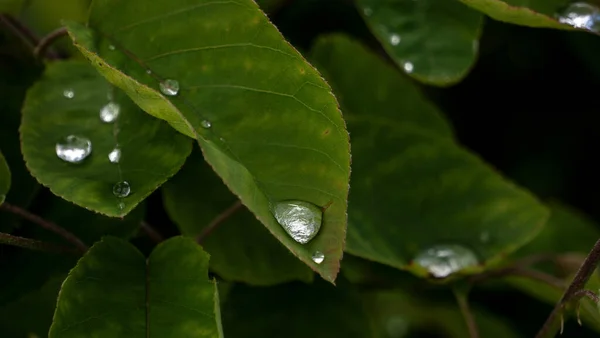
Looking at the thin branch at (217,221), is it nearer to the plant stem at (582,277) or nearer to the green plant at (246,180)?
the green plant at (246,180)

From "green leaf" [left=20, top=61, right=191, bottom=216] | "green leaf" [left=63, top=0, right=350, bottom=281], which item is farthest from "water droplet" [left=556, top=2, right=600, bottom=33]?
"green leaf" [left=20, top=61, right=191, bottom=216]

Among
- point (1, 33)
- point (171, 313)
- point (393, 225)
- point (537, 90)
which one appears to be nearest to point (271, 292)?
point (393, 225)

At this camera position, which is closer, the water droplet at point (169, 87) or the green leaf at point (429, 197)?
the water droplet at point (169, 87)

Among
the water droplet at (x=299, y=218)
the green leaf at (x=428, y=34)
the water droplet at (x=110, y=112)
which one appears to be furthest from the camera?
the green leaf at (x=428, y=34)

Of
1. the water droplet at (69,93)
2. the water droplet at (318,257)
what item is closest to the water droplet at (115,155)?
the water droplet at (69,93)

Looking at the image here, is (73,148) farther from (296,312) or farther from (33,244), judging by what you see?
(296,312)

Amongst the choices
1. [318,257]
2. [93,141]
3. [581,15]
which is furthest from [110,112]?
[581,15]
